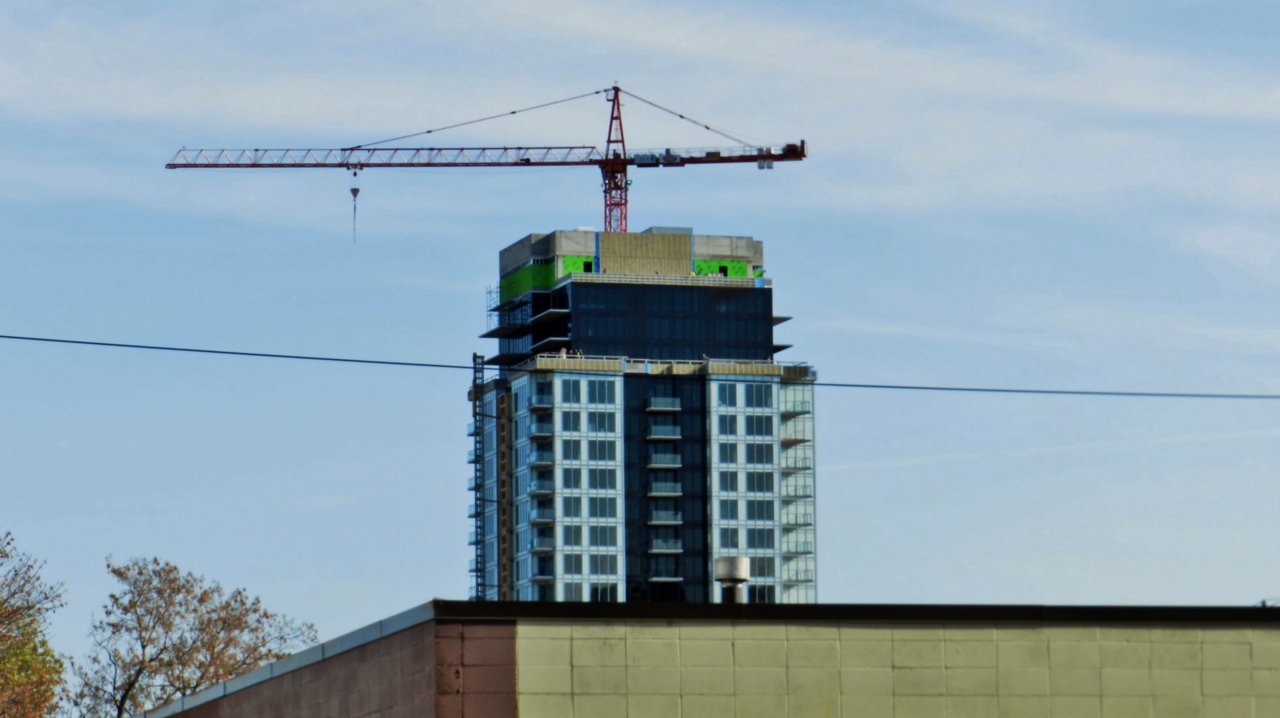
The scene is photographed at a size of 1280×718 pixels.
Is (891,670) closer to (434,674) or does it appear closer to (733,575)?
(733,575)

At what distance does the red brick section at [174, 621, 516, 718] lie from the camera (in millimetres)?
24094

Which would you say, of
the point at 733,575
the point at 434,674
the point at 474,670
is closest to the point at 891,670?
the point at 733,575

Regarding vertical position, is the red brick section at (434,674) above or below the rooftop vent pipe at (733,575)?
below

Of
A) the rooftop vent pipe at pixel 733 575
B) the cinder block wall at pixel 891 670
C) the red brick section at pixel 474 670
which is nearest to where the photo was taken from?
the red brick section at pixel 474 670

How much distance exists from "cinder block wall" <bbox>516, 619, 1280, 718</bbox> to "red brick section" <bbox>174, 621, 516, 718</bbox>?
0.76 feet

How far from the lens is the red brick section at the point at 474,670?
2406 cm

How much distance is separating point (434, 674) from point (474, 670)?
1.39 ft

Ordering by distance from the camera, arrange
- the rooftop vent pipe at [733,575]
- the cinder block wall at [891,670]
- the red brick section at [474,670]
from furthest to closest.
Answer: the rooftop vent pipe at [733,575] < the cinder block wall at [891,670] < the red brick section at [474,670]

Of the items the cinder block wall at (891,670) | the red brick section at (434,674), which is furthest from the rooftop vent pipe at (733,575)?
the red brick section at (434,674)

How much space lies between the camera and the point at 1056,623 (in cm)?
2536

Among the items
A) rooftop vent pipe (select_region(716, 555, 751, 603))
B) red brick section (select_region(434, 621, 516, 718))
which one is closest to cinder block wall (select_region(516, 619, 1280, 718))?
red brick section (select_region(434, 621, 516, 718))

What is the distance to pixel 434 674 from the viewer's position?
24.1 m

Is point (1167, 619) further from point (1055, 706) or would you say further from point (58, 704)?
point (58, 704)

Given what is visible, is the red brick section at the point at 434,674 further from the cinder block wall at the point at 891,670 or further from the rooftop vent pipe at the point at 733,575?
the rooftop vent pipe at the point at 733,575
